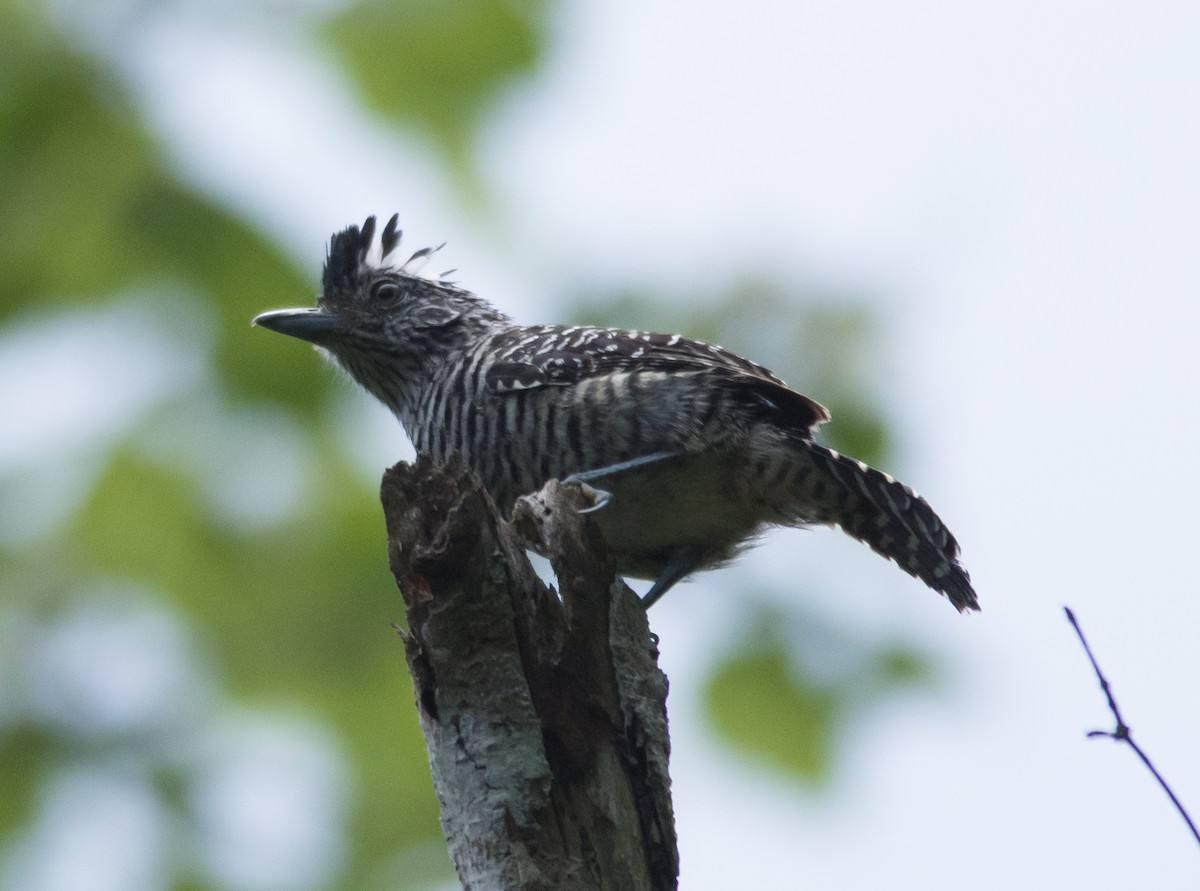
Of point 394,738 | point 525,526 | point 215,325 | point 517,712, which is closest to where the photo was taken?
point 517,712

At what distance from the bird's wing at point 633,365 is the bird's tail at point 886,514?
20 centimetres

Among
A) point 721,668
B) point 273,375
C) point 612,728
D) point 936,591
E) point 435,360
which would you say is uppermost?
point 273,375

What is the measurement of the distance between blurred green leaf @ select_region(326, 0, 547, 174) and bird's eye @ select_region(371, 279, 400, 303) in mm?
744

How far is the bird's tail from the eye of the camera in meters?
4.68

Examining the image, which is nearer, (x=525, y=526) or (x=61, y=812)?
(x=525, y=526)

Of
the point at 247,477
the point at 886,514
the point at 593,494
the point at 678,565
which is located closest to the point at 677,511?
the point at 678,565

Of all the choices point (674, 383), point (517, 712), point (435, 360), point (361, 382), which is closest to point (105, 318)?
point (361, 382)

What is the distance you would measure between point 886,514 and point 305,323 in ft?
8.33

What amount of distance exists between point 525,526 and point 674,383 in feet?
3.70

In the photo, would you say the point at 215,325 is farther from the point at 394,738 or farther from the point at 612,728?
the point at 612,728

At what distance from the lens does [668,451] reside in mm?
4758

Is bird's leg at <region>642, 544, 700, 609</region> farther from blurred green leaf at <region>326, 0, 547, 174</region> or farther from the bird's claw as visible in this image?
blurred green leaf at <region>326, 0, 547, 174</region>

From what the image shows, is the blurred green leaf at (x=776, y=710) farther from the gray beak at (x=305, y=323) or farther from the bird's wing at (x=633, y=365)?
the gray beak at (x=305, y=323)

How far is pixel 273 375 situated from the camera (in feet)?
21.7
